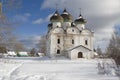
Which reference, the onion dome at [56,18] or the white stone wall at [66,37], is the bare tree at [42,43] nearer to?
the onion dome at [56,18]

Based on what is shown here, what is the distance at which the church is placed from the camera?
47.4 metres

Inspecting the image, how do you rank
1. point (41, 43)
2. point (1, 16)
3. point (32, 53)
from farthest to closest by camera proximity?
1. point (32, 53)
2. point (41, 43)
3. point (1, 16)

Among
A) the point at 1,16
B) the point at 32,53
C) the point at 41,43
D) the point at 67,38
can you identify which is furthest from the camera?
the point at 32,53

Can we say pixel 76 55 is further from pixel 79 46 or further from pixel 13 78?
pixel 13 78

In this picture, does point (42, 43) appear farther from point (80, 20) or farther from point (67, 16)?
point (80, 20)

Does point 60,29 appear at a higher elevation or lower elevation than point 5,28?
higher

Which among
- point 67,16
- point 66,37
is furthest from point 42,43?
point 66,37

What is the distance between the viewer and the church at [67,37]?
47375 millimetres

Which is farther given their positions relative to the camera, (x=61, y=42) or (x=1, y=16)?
(x=61, y=42)

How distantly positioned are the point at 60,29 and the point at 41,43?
19.1 m

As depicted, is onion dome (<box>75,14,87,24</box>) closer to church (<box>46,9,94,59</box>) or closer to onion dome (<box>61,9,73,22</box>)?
church (<box>46,9,94,59</box>)

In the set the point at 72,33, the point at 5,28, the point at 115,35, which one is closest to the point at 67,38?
the point at 72,33

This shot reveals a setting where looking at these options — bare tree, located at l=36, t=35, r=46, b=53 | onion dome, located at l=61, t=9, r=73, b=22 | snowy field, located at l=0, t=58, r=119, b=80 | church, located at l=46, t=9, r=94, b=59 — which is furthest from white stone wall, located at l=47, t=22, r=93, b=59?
snowy field, located at l=0, t=58, r=119, b=80

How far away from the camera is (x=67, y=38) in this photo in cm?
4831
